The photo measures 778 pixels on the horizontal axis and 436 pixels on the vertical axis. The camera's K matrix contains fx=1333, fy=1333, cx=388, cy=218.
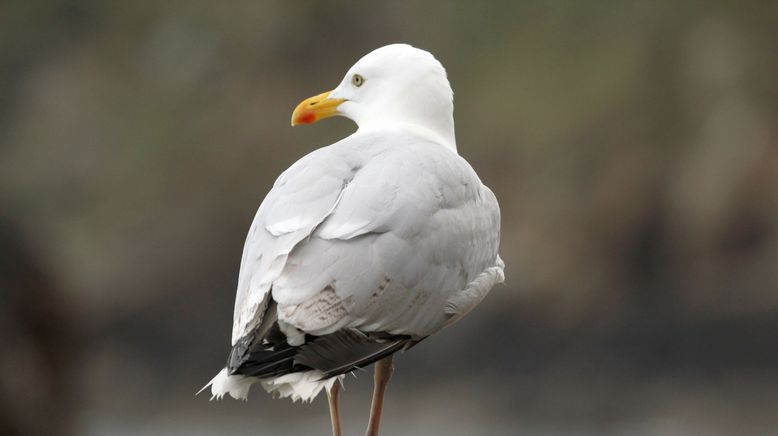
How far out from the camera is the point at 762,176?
18.2 feet

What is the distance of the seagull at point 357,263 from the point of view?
177 cm

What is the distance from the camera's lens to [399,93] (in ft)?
7.57

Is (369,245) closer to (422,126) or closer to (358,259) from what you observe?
(358,259)

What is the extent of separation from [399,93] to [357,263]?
55 cm

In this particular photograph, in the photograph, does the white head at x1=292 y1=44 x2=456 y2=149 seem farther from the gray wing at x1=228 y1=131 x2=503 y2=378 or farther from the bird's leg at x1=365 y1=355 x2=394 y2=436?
the bird's leg at x1=365 y1=355 x2=394 y2=436

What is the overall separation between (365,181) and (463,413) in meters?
3.44

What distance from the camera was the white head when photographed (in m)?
2.31

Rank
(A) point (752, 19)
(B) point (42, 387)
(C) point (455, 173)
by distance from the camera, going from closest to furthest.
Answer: (C) point (455, 173)
(B) point (42, 387)
(A) point (752, 19)

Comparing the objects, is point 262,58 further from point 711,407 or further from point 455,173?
point 455,173

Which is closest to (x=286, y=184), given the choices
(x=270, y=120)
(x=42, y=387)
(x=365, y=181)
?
(x=365, y=181)

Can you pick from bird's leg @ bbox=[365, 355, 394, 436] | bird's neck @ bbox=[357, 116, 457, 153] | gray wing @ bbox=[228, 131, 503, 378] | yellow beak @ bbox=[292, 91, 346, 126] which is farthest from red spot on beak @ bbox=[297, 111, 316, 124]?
bird's leg @ bbox=[365, 355, 394, 436]

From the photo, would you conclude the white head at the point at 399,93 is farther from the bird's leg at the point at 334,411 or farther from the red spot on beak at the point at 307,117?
the bird's leg at the point at 334,411

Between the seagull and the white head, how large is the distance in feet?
0.15

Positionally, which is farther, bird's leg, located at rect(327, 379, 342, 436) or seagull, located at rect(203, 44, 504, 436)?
bird's leg, located at rect(327, 379, 342, 436)
